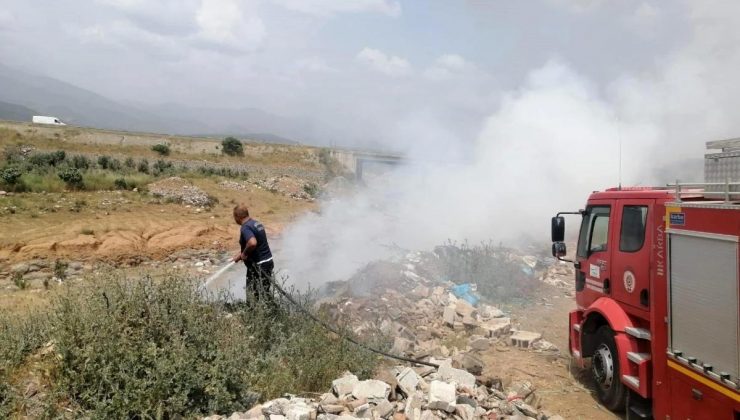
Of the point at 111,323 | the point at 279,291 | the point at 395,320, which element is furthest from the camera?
the point at 395,320

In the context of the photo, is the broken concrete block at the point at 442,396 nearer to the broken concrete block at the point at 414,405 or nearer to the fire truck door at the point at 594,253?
the broken concrete block at the point at 414,405

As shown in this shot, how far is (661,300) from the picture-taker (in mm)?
4758

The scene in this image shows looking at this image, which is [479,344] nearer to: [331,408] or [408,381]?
[408,381]

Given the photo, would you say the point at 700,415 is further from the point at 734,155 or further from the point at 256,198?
the point at 256,198

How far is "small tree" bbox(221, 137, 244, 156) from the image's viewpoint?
163 ft

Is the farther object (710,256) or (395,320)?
(395,320)

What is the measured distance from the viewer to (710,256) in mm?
4059

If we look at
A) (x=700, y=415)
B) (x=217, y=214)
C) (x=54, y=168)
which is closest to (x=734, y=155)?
(x=700, y=415)

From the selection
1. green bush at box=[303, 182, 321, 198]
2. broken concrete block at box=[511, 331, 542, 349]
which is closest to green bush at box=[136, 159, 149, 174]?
green bush at box=[303, 182, 321, 198]

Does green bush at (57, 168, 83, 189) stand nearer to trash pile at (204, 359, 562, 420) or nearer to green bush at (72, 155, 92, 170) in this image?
green bush at (72, 155, 92, 170)

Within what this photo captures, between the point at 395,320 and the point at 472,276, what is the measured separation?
130 inches

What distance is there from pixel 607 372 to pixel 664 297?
57.3 inches

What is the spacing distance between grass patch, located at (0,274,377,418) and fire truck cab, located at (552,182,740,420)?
2.66 meters

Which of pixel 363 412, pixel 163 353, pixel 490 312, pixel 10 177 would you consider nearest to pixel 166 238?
pixel 490 312
